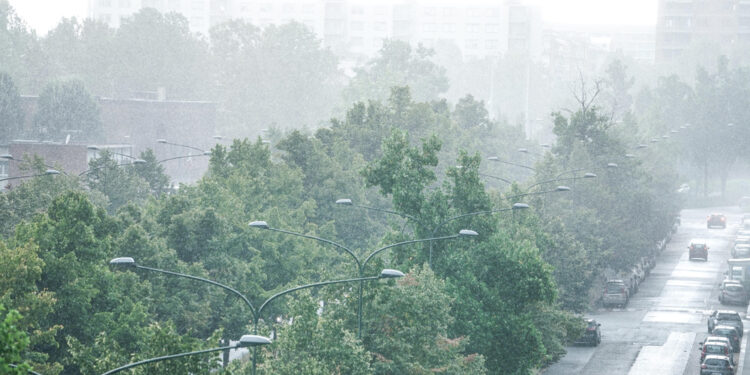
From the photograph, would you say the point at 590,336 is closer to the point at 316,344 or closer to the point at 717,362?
the point at 717,362

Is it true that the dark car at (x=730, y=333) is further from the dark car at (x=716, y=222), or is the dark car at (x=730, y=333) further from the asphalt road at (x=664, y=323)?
the dark car at (x=716, y=222)

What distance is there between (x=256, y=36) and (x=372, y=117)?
97465 millimetres

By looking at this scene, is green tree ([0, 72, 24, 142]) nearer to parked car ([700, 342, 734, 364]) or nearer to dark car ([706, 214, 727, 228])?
dark car ([706, 214, 727, 228])

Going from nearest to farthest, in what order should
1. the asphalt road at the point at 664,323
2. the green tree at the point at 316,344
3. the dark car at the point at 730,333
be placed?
the green tree at the point at 316,344 < the asphalt road at the point at 664,323 < the dark car at the point at 730,333

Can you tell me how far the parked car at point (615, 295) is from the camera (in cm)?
7406

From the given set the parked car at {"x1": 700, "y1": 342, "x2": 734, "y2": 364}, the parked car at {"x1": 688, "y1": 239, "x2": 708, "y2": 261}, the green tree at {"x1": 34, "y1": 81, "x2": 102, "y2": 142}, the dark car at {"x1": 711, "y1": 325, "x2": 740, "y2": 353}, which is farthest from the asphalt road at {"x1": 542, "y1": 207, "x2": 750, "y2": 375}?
the green tree at {"x1": 34, "y1": 81, "x2": 102, "y2": 142}

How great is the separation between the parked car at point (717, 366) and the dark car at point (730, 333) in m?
7.40

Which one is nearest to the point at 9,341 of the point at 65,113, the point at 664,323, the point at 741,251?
the point at 664,323

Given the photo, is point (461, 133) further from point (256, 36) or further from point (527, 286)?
point (256, 36)

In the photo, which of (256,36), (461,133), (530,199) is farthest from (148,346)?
(256,36)

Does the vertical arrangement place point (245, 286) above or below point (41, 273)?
below

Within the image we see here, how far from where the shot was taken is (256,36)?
167625 millimetres

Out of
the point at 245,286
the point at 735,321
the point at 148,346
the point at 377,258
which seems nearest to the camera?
the point at 148,346

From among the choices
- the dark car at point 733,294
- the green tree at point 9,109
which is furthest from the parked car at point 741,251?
the green tree at point 9,109
